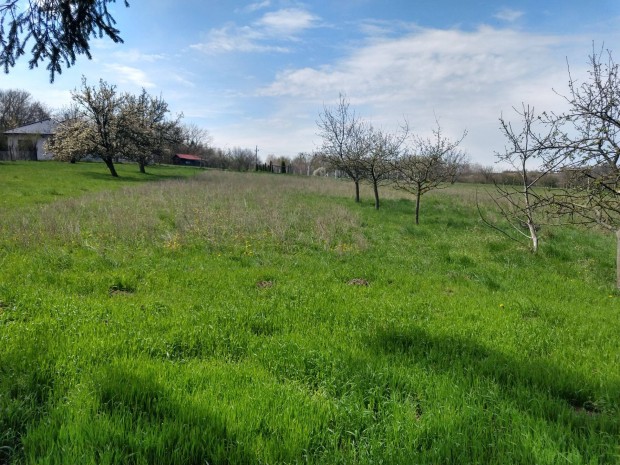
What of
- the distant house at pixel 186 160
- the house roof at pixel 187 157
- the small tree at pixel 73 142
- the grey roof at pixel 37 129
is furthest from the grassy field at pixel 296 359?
the house roof at pixel 187 157

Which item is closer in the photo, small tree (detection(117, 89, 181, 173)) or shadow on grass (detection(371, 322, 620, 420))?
shadow on grass (detection(371, 322, 620, 420))

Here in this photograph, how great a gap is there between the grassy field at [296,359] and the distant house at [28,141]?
2352 inches

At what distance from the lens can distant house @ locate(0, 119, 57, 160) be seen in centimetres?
5436

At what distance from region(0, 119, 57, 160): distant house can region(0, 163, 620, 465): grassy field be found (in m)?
59.8

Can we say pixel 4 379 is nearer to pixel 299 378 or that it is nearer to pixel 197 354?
pixel 197 354

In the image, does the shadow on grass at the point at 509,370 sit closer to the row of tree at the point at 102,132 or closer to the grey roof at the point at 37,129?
the row of tree at the point at 102,132

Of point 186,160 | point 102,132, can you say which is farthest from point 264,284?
point 186,160

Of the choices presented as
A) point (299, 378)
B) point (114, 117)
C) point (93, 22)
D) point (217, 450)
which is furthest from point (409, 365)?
point (114, 117)

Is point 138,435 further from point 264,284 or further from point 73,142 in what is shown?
point 73,142

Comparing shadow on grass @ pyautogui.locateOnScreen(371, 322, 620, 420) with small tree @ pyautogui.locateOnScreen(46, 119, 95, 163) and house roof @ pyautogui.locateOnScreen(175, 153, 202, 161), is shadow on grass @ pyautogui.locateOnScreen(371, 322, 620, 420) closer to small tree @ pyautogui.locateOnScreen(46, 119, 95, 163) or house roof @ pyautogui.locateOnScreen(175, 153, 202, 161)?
small tree @ pyautogui.locateOnScreen(46, 119, 95, 163)

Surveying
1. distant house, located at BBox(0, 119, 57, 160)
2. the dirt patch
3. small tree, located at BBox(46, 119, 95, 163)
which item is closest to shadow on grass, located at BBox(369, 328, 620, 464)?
the dirt patch

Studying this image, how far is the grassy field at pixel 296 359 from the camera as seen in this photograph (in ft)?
8.36

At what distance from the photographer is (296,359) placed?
3777 mm

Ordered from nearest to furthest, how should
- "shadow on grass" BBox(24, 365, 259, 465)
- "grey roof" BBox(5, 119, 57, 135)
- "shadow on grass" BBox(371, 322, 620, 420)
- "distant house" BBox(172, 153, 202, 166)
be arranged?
"shadow on grass" BBox(24, 365, 259, 465)
"shadow on grass" BBox(371, 322, 620, 420)
"grey roof" BBox(5, 119, 57, 135)
"distant house" BBox(172, 153, 202, 166)
